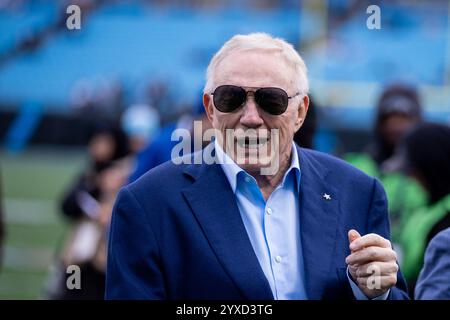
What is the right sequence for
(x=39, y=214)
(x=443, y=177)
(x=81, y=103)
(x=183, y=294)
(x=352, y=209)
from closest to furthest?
(x=183, y=294), (x=352, y=209), (x=443, y=177), (x=39, y=214), (x=81, y=103)

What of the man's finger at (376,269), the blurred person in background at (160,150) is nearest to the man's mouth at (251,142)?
the man's finger at (376,269)

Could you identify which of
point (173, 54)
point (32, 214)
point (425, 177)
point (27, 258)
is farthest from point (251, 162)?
point (173, 54)

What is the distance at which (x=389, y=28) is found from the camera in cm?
2903

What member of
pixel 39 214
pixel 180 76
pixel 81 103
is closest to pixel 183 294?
pixel 39 214

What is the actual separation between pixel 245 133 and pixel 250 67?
189mm

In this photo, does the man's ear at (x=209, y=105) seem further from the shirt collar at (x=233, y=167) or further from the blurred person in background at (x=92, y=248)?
the blurred person in background at (x=92, y=248)

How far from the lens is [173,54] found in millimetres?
29906

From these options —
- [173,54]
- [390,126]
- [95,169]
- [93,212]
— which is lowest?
[93,212]

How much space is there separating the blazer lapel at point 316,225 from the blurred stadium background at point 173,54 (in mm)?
22336

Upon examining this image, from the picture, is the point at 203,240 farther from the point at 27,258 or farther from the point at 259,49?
the point at 27,258

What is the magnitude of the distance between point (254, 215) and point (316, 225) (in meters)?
0.18

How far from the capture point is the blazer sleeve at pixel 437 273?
2770 mm
